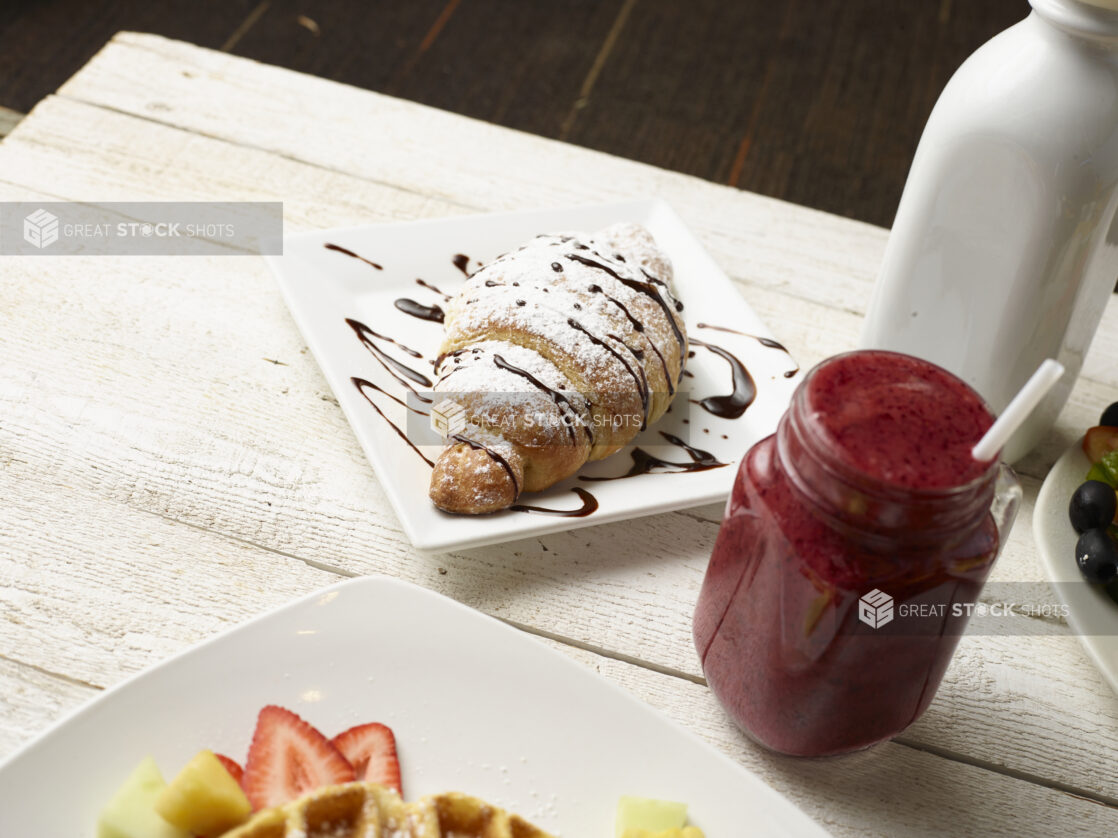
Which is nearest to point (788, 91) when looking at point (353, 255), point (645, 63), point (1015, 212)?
point (645, 63)

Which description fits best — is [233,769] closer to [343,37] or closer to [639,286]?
[639,286]

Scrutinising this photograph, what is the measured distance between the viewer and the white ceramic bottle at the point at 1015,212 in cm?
89

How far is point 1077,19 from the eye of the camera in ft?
2.84

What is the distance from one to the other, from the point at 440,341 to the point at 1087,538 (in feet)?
2.30

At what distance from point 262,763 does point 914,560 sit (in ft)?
1.60

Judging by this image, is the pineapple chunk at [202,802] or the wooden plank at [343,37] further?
the wooden plank at [343,37]

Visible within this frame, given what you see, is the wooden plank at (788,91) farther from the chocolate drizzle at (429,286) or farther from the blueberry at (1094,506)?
the blueberry at (1094,506)

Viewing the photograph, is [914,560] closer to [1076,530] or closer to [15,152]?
[1076,530]

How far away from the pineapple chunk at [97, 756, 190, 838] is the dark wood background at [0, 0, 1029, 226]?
2.09 meters

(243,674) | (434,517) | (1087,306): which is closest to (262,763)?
(243,674)

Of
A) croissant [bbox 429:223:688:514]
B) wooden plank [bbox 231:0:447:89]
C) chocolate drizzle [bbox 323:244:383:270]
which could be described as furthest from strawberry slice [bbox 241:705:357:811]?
wooden plank [bbox 231:0:447:89]

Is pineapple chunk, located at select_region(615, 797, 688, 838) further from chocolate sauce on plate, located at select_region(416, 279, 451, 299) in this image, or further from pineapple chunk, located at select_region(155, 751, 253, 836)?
chocolate sauce on plate, located at select_region(416, 279, 451, 299)

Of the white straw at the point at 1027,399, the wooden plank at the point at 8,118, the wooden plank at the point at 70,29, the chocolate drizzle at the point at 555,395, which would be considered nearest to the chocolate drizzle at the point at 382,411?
the chocolate drizzle at the point at 555,395

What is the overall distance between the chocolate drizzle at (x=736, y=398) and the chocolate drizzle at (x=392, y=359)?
0.31 m
